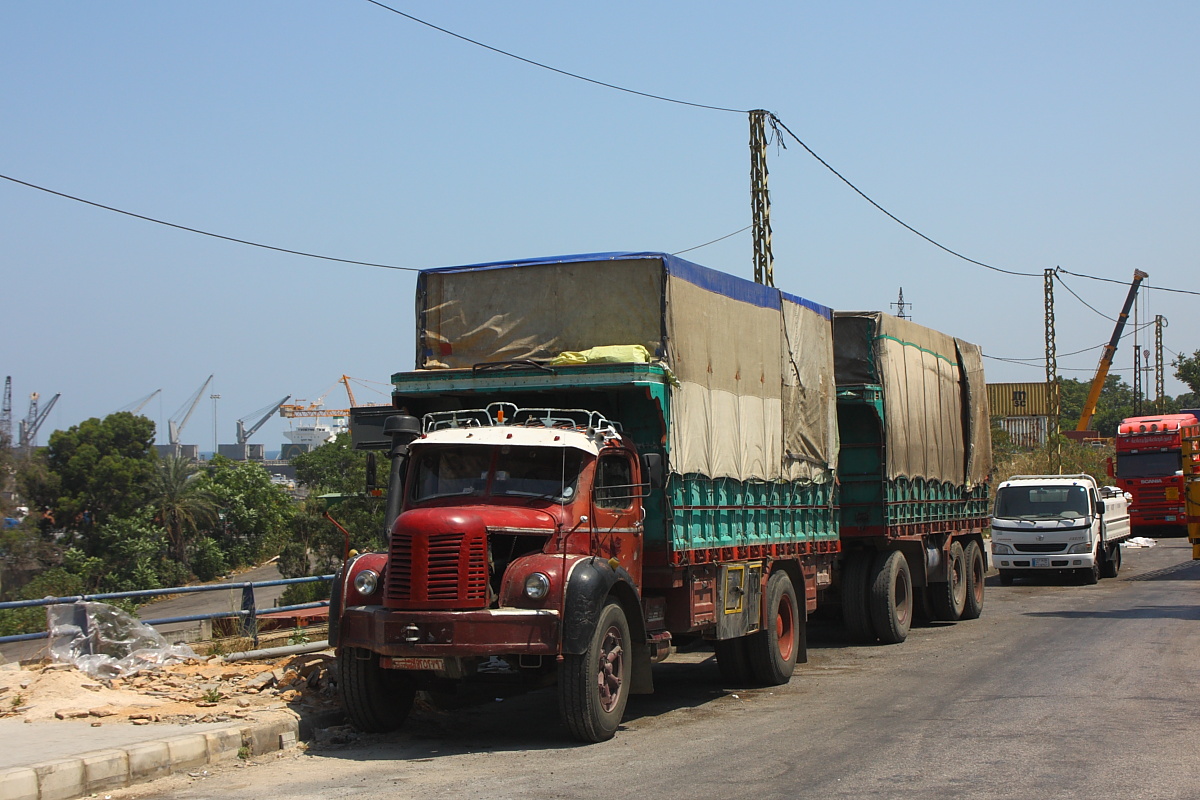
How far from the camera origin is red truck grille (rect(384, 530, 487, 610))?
349 inches

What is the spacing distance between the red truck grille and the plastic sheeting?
140 inches

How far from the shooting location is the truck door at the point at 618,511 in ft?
32.4

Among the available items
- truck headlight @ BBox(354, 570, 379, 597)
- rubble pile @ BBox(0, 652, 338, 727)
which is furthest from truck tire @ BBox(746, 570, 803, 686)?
truck headlight @ BBox(354, 570, 379, 597)

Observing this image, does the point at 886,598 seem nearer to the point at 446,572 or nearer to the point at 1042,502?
the point at 446,572

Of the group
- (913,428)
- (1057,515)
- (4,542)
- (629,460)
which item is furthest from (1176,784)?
(4,542)

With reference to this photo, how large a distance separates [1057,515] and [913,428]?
32.6 feet

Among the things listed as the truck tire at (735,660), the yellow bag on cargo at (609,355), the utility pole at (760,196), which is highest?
the utility pole at (760,196)

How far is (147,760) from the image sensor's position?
8070mm

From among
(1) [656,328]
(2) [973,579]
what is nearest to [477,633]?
(1) [656,328]

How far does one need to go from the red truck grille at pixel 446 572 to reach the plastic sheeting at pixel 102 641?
355 centimetres

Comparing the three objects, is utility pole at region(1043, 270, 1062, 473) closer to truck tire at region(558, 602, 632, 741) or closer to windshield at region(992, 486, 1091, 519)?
windshield at region(992, 486, 1091, 519)

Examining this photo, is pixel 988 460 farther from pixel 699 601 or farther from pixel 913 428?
pixel 699 601

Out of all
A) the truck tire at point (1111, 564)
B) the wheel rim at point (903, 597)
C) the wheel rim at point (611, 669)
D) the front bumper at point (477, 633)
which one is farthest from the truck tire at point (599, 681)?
the truck tire at point (1111, 564)

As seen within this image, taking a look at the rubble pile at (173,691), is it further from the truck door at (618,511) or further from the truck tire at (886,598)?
the truck tire at (886,598)
